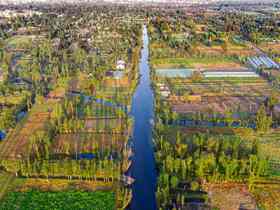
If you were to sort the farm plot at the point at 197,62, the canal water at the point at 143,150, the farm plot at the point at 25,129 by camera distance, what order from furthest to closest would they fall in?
the farm plot at the point at 197,62 → the farm plot at the point at 25,129 → the canal water at the point at 143,150

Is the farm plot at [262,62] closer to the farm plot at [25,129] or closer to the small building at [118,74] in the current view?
the small building at [118,74]

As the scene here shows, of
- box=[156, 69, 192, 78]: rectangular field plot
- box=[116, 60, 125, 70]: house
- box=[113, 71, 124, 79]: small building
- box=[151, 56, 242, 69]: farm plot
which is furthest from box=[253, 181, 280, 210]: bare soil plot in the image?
box=[116, 60, 125, 70]: house

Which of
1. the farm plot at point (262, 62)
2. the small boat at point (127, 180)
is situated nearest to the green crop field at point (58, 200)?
the small boat at point (127, 180)

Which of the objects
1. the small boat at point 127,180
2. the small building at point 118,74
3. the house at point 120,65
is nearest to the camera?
the small boat at point 127,180

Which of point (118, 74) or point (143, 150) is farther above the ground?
point (118, 74)

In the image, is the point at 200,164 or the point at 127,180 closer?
the point at 200,164

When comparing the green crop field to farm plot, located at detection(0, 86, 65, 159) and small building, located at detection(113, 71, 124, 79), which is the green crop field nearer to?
farm plot, located at detection(0, 86, 65, 159)

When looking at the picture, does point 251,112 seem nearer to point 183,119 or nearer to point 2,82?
point 183,119

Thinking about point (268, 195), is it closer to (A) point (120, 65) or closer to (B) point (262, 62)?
(A) point (120, 65)

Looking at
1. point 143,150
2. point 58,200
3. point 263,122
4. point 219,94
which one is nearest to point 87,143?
point 143,150
